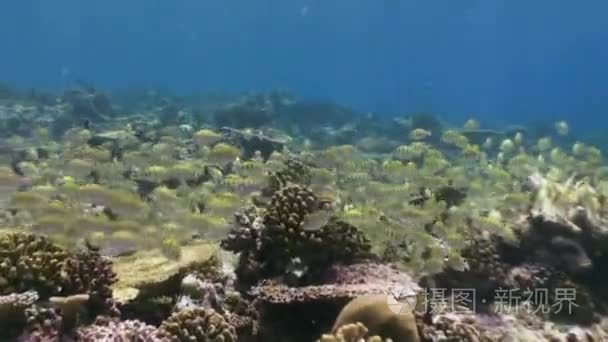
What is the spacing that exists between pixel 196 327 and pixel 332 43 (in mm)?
167471

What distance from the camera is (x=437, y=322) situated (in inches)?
272

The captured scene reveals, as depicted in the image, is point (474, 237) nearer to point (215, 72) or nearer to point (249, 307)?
point (249, 307)

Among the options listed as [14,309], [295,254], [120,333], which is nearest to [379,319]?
[295,254]

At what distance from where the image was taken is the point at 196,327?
5.77 metres

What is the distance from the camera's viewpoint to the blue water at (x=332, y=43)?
124m

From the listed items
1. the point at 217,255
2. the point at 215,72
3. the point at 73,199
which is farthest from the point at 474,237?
the point at 215,72

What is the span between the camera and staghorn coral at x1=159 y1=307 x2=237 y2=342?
18.7 ft

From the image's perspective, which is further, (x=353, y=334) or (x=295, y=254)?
(x=295, y=254)

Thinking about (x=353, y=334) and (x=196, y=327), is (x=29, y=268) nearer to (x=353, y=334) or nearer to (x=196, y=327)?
(x=196, y=327)

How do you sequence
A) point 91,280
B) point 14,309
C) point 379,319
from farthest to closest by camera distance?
point 91,280 < point 379,319 < point 14,309

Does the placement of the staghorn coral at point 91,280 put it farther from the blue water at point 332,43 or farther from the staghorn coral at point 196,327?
the blue water at point 332,43

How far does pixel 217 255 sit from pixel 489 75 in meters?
161

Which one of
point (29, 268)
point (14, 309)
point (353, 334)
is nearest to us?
point (353, 334)

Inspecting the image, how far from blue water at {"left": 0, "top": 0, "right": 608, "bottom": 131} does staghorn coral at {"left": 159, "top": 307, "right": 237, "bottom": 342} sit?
349 feet
